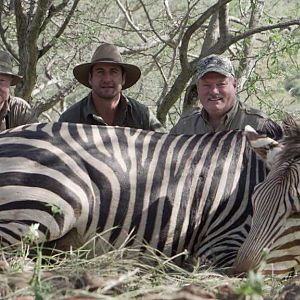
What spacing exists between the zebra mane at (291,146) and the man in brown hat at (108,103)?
2448 mm

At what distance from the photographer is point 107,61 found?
6.50 m

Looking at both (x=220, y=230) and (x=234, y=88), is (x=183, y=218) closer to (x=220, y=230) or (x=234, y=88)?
(x=220, y=230)

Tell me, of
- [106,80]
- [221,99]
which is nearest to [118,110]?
[106,80]

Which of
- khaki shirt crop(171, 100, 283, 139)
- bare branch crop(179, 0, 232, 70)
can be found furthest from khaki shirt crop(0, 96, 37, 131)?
bare branch crop(179, 0, 232, 70)

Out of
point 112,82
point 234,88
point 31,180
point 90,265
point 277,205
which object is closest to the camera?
point 90,265

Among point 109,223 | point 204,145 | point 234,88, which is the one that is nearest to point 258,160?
point 204,145

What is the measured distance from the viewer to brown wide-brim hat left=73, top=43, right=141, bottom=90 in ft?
21.4

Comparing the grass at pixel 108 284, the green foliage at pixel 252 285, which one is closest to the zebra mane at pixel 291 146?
the grass at pixel 108 284

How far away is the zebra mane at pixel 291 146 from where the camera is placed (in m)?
4.00

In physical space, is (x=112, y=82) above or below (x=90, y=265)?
above

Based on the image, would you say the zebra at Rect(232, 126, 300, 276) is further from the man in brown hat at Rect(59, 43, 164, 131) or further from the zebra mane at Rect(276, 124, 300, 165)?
the man in brown hat at Rect(59, 43, 164, 131)

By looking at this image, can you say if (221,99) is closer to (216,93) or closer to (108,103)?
(216,93)

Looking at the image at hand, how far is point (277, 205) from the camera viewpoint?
376cm

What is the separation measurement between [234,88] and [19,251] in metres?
2.77
